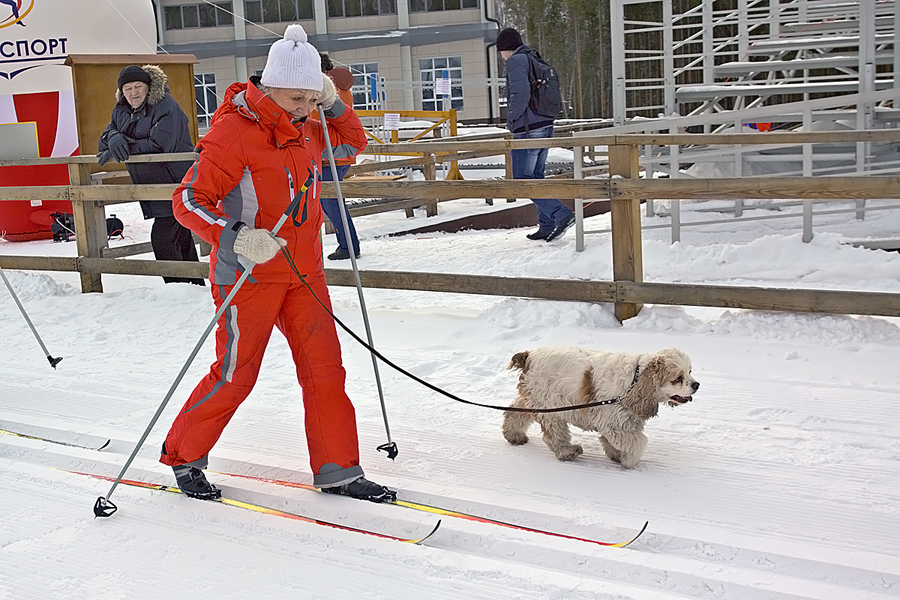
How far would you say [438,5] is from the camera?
30656 mm

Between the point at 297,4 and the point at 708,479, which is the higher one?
the point at 297,4

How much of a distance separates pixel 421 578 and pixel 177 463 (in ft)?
4.20

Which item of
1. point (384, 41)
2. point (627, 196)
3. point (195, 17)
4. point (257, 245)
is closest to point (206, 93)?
point (195, 17)

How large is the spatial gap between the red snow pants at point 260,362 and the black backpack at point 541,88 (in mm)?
6233

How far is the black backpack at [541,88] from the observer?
972 centimetres

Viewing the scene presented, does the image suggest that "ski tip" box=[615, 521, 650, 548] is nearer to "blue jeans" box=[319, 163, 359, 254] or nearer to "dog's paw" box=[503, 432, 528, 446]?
"dog's paw" box=[503, 432, 528, 446]

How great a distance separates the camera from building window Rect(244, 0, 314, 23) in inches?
1237

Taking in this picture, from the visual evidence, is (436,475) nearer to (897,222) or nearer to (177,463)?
(177,463)

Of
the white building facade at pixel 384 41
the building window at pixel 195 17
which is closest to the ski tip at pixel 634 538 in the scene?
the white building facade at pixel 384 41

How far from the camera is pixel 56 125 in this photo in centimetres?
1281

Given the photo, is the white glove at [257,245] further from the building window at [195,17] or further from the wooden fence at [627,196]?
the building window at [195,17]

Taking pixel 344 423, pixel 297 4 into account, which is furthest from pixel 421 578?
pixel 297 4

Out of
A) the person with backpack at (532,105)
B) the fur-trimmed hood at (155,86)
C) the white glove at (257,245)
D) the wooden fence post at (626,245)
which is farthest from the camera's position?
the person with backpack at (532,105)

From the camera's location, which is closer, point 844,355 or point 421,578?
point 421,578
